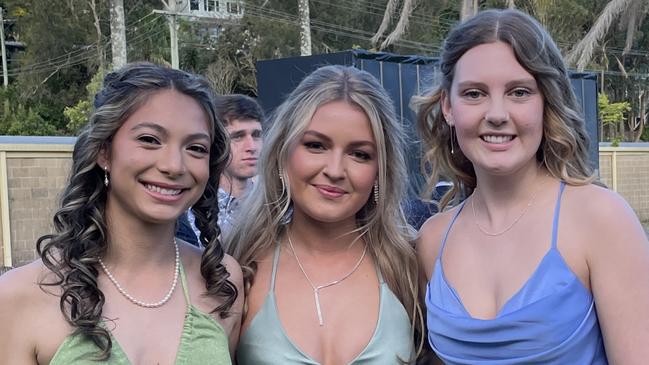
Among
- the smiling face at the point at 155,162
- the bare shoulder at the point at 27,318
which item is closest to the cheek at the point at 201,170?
the smiling face at the point at 155,162

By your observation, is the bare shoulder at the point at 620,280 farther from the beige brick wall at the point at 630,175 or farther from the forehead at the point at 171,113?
the beige brick wall at the point at 630,175

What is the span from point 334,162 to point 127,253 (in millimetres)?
753

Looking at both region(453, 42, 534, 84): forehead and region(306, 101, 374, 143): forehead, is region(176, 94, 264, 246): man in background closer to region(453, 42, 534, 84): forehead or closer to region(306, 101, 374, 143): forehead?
region(306, 101, 374, 143): forehead

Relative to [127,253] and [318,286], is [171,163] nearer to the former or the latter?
[127,253]

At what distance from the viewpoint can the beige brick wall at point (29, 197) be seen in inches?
406

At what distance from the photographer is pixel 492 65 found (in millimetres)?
2266

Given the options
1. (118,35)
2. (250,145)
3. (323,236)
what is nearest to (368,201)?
(323,236)

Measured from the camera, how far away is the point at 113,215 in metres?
2.27

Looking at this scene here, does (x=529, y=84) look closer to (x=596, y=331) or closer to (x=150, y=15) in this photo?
(x=596, y=331)

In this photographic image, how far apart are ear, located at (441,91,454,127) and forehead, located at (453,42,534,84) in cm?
→ 15

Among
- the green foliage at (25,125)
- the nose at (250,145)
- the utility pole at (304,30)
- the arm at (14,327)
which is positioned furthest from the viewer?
the green foliage at (25,125)

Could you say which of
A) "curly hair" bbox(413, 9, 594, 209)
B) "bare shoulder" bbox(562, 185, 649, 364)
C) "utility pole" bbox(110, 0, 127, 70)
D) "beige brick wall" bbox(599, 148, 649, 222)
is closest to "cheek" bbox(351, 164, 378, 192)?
"curly hair" bbox(413, 9, 594, 209)

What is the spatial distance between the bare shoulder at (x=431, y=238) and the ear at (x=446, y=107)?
0.35 m

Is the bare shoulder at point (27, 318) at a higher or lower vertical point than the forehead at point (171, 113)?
lower
